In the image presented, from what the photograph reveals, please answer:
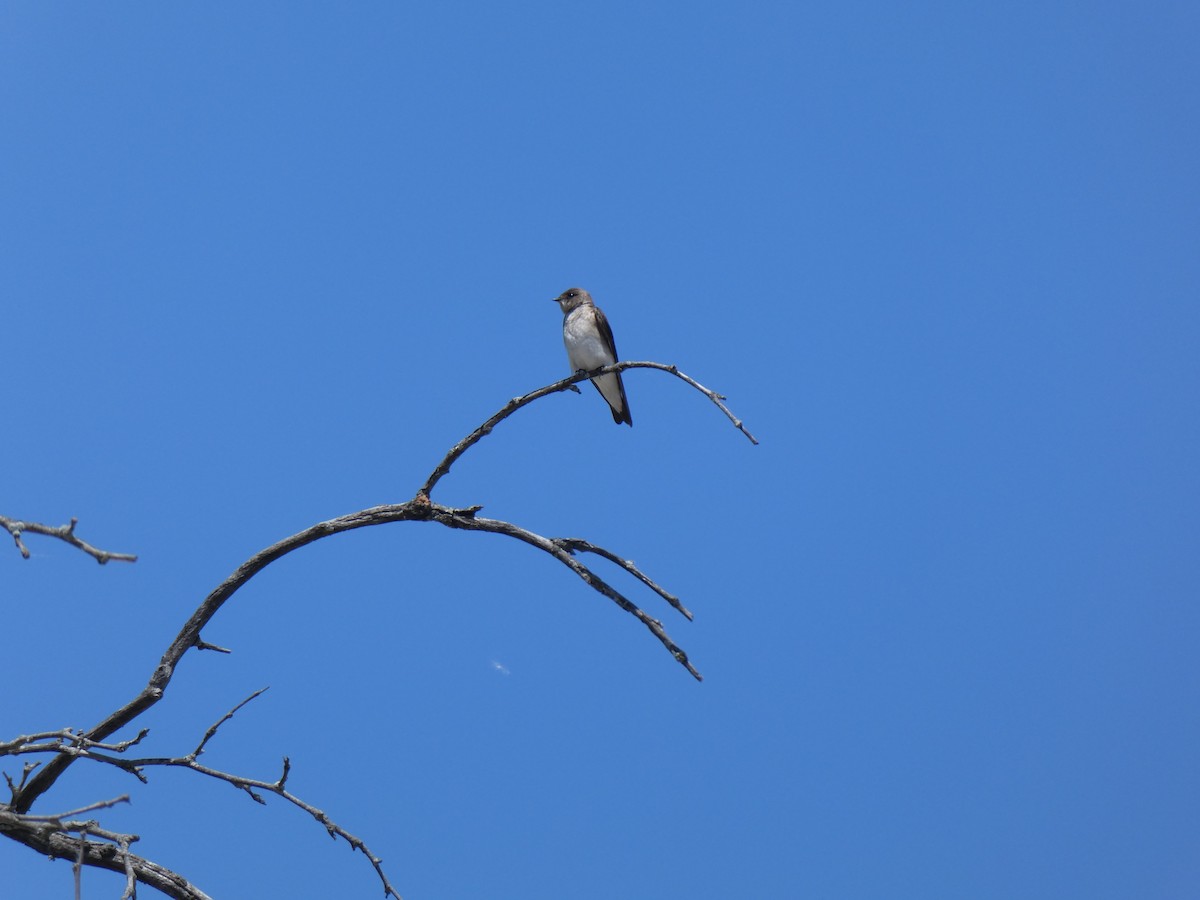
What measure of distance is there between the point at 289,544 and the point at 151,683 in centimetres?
102

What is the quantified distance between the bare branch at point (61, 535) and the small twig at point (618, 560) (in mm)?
2272

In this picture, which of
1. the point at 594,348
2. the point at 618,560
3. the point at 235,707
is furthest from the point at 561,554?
the point at 594,348

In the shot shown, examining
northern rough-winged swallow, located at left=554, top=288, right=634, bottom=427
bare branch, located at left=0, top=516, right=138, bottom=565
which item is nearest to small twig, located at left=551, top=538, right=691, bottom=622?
bare branch, located at left=0, top=516, right=138, bottom=565

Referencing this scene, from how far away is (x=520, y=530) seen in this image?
552 centimetres

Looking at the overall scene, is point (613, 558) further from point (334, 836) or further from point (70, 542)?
point (70, 542)

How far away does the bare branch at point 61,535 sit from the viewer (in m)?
3.12

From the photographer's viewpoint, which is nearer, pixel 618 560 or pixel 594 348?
pixel 618 560

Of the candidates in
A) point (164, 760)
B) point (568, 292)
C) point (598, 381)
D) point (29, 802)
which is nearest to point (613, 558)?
point (164, 760)

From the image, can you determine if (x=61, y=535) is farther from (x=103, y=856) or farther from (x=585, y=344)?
(x=585, y=344)

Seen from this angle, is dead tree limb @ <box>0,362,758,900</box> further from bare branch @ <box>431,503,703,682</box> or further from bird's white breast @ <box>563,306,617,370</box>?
bird's white breast @ <box>563,306,617,370</box>

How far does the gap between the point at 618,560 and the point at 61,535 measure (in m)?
2.57

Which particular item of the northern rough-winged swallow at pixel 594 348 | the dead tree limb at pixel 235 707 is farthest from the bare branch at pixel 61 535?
the northern rough-winged swallow at pixel 594 348

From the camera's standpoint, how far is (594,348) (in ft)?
37.8

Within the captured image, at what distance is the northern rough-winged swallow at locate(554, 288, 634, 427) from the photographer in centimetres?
1154
